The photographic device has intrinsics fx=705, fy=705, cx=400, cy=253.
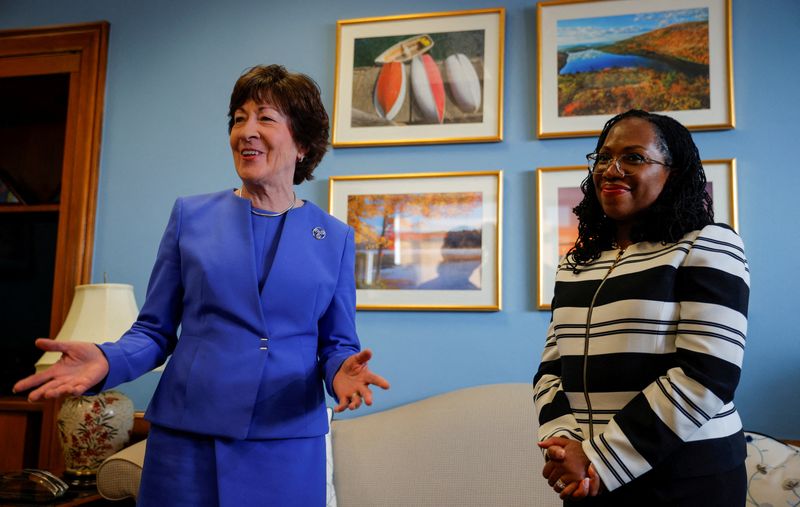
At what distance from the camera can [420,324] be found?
8.95ft

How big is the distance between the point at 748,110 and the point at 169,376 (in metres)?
2.25

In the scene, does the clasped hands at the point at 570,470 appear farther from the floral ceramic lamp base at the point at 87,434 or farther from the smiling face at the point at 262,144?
the floral ceramic lamp base at the point at 87,434

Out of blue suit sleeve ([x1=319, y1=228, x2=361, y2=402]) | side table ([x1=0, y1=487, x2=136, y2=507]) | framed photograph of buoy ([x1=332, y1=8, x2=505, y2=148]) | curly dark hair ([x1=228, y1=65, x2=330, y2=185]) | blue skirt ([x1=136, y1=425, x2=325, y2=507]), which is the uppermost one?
framed photograph of buoy ([x1=332, y1=8, x2=505, y2=148])

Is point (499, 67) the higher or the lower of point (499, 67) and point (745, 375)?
the higher

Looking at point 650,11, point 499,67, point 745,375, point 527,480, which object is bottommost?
point 527,480

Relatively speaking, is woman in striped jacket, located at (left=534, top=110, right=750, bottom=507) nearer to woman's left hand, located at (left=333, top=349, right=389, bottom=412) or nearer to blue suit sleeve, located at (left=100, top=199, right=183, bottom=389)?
woman's left hand, located at (left=333, top=349, right=389, bottom=412)

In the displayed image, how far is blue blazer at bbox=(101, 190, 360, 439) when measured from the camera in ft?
3.99

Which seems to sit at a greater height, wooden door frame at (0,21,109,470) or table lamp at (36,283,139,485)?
wooden door frame at (0,21,109,470)

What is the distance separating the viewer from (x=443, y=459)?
2387 mm

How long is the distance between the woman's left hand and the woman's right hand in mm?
399

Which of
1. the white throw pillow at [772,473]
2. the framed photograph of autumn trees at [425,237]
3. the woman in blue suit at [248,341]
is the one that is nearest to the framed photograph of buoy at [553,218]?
the framed photograph of autumn trees at [425,237]

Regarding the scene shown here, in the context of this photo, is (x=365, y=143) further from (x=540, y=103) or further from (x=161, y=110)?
(x=161, y=110)

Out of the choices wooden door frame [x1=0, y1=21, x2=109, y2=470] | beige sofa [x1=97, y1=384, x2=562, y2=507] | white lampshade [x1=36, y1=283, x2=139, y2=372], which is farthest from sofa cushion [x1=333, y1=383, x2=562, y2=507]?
wooden door frame [x1=0, y1=21, x2=109, y2=470]

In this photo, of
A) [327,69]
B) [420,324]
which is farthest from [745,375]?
[327,69]
